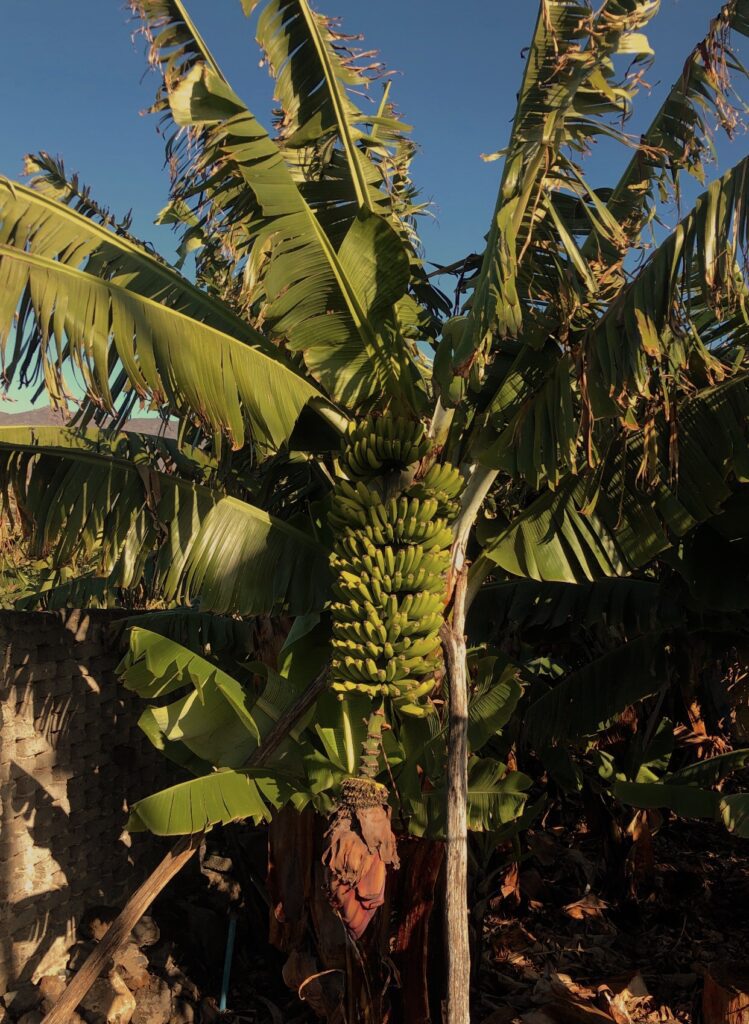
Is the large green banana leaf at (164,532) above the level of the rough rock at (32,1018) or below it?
above

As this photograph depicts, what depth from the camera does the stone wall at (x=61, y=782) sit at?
169 inches

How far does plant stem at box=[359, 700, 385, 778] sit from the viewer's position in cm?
329

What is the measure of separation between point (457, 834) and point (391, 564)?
116 centimetres

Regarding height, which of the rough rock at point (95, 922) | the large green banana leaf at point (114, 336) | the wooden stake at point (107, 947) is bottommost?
the rough rock at point (95, 922)

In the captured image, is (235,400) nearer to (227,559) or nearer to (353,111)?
(227,559)

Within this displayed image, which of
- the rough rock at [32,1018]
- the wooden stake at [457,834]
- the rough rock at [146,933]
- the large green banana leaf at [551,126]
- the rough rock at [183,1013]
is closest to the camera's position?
the large green banana leaf at [551,126]

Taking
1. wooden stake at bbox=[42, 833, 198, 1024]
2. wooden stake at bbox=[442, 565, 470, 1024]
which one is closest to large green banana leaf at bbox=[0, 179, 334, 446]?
wooden stake at bbox=[442, 565, 470, 1024]

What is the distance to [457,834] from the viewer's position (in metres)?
3.32

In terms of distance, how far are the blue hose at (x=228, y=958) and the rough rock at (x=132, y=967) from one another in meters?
0.46

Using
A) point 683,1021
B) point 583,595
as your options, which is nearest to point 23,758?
point 583,595

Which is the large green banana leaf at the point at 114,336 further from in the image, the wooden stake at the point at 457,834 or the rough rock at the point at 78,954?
the rough rock at the point at 78,954

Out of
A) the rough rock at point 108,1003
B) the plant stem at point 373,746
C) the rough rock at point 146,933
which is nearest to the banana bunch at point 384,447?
the plant stem at point 373,746

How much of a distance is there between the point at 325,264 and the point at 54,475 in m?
1.58

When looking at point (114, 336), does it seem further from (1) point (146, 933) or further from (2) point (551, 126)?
(1) point (146, 933)
